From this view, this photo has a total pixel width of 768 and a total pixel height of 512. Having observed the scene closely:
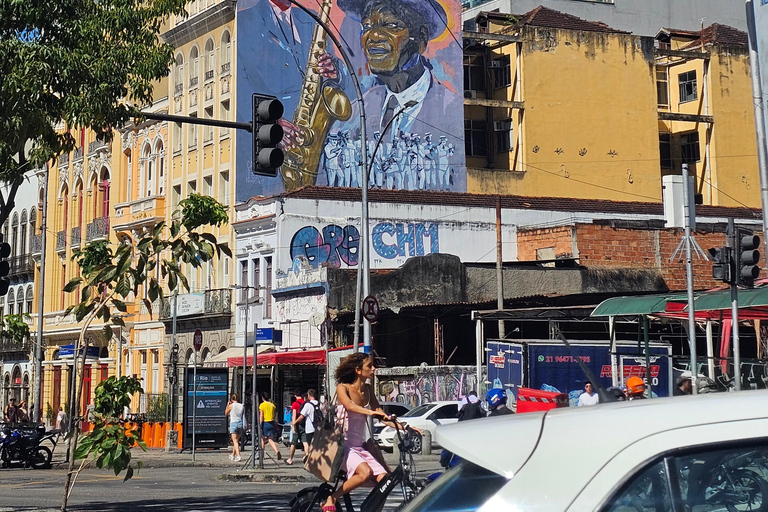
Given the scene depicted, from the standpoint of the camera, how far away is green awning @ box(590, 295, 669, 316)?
23156mm

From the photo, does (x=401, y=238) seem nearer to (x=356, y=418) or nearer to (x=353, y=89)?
(x=353, y=89)

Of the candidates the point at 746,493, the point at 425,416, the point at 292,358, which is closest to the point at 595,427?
the point at 746,493

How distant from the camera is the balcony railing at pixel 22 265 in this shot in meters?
69.1

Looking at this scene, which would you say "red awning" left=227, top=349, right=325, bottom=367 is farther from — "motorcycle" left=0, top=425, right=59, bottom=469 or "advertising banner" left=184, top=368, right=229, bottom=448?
"motorcycle" left=0, top=425, right=59, bottom=469

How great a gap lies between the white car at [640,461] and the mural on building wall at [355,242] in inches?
1735

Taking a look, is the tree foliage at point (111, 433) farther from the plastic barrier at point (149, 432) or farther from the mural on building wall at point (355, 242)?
the mural on building wall at point (355, 242)

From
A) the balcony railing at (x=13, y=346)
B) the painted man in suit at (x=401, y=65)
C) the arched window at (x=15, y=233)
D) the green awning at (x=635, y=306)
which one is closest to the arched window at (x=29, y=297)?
the balcony railing at (x=13, y=346)

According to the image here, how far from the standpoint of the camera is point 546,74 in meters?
56.8

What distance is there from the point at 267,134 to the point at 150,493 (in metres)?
7.31

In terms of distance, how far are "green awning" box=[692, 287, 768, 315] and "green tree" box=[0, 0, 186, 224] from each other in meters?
10.5

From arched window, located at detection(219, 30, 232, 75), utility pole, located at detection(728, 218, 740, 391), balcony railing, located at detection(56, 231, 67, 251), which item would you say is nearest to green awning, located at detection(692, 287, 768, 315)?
utility pole, located at detection(728, 218, 740, 391)

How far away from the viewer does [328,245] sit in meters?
48.3

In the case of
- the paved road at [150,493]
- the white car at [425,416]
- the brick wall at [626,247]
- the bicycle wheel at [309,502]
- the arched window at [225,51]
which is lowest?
the paved road at [150,493]

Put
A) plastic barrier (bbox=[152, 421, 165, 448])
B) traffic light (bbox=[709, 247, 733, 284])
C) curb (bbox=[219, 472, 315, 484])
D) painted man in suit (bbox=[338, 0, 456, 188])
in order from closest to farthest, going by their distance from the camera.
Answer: traffic light (bbox=[709, 247, 733, 284]), curb (bbox=[219, 472, 315, 484]), plastic barrier (bbox=[152, 421, 165, 448]), painted man in suit (bbox=[338, 0, 456, 188])
